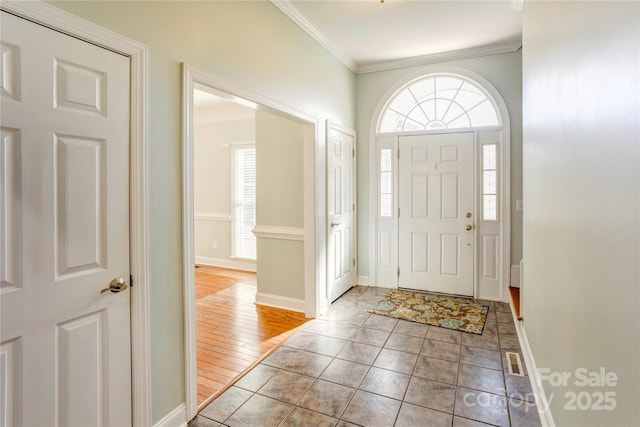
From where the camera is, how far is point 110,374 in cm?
156

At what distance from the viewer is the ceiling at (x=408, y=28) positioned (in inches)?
117

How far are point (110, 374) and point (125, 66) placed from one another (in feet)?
4.75

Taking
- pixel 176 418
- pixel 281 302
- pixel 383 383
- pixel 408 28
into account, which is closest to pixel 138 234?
pixel 176 418

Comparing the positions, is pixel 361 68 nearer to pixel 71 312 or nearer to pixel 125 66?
pixel 125 66

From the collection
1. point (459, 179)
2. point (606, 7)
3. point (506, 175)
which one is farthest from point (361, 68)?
point (606, 7)

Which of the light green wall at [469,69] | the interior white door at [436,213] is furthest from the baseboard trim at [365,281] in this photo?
the interior white door at [436,213]

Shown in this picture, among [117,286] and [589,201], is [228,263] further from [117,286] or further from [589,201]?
[589,201]

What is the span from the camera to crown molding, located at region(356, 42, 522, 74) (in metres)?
3.83

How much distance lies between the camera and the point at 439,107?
4.21m

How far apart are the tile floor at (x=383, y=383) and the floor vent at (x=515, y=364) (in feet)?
0.17

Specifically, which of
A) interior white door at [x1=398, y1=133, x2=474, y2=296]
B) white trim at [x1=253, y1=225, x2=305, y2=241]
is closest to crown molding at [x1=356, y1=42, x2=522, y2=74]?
interior white door at [x1=398, y1=133, x2=474, y2=296]

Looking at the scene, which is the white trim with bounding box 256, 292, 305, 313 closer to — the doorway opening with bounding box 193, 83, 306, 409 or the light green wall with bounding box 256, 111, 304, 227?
the doorway opening with bounding box 193, 83, 306, 409

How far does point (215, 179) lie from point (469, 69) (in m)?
4.40

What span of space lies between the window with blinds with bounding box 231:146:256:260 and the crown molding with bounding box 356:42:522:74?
8.17 ft
